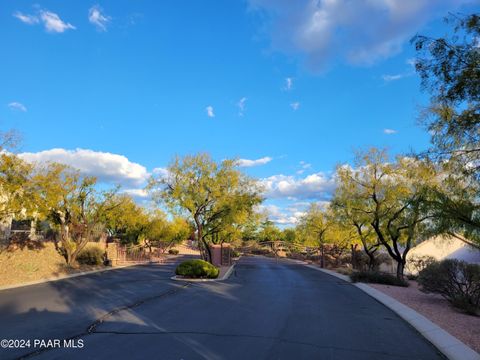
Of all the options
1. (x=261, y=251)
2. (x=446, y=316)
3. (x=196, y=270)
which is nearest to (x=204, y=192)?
(x=196, y=270)

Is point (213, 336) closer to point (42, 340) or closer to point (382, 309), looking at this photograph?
point (42, 340)

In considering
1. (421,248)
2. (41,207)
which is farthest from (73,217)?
(421,248)

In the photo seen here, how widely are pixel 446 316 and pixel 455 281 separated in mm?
2964

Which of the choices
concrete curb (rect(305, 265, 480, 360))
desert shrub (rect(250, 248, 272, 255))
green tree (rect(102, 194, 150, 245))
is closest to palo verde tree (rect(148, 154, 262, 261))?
green tree (rect(102, 194, 150, 245))

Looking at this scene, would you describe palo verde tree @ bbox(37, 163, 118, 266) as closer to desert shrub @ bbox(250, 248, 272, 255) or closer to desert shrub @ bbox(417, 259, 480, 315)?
desert shrub @ bbox(417, 259, 480, 315)

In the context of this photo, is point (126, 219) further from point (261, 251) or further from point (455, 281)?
point (261, 251)

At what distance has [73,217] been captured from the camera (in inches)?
1085

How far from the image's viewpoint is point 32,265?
72.8ft

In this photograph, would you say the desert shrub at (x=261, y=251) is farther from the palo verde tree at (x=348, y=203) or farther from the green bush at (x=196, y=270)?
the green bush at (x=196, y=270)

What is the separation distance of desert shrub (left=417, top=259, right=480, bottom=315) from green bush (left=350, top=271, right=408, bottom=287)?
21.8 ft

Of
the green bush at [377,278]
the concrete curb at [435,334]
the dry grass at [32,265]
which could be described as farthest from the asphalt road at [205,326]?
the green bush at [377,278]

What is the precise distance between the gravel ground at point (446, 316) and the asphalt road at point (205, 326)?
38.4 inches

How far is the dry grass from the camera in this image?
19.5 m

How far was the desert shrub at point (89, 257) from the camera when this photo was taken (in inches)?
1131
